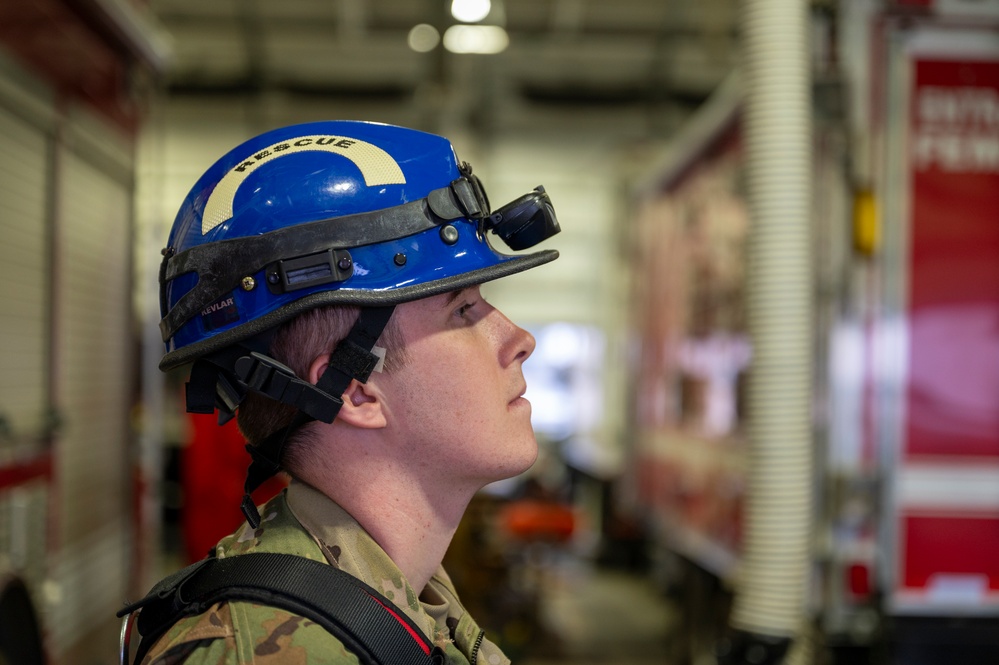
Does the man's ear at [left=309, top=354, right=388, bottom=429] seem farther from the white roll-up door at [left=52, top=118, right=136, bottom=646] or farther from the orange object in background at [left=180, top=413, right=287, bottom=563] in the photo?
the orange object in background at [left=180, top=413, right=287, bottom=563]

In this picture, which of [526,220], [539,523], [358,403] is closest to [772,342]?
[526,220]

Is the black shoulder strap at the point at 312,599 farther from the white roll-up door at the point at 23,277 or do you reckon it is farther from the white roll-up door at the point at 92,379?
the white roll-up door at the point at 92,379

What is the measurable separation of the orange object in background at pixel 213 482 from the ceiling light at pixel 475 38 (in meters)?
7.93

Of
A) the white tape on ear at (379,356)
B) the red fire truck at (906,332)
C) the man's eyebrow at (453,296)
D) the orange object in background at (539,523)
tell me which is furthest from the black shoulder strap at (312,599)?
the orange object in background at (539,523)

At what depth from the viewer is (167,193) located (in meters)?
17.2

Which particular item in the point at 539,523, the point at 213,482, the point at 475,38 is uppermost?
the point at 475,38

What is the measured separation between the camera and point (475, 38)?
12.7 m

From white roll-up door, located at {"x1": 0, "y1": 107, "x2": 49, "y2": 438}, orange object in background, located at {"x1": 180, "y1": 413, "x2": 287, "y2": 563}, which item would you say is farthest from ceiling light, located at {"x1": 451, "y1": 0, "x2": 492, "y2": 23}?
white roll-up door, located at {"x1": 0, "y1": 107, "x2": 49, "y2": 438}

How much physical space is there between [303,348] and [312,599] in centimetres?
39

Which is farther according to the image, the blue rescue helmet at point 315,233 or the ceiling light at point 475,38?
the ceiling light at point 475,38

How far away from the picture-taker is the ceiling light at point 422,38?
13.3 metres

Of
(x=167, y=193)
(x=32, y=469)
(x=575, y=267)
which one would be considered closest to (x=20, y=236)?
(x=32, y=469)

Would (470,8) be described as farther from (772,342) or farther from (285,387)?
(285,387)

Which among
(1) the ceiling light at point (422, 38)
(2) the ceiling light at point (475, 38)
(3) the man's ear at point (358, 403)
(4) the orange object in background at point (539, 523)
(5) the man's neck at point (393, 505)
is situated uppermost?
(1) the ceiling light at point (422, 38)
